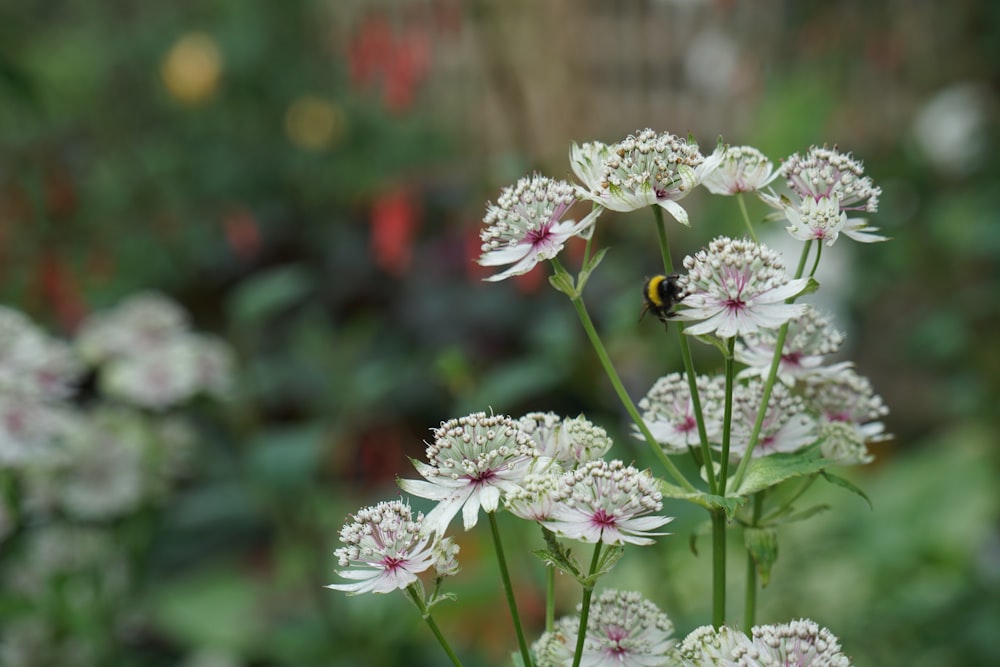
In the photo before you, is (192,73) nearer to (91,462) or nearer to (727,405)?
(91,462)

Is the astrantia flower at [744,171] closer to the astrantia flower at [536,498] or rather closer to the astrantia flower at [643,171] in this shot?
the astrantia flower at [643,171]

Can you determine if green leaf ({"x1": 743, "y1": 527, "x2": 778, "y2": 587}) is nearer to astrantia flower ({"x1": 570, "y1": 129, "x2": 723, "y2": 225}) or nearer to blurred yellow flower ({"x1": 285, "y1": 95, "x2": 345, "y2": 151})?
astrantia flower ({"x1": 570, "y1": 129, "x2": 723, "y2": 225})

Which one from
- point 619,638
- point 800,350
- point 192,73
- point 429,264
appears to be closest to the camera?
point 619,638

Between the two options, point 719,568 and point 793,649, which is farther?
point 719,568

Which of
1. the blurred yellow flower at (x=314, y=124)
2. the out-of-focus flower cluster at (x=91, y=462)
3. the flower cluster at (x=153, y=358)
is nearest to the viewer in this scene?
the out-of-focus flower cluster at (x=91, y=462)

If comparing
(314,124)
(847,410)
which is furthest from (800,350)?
(314,124)

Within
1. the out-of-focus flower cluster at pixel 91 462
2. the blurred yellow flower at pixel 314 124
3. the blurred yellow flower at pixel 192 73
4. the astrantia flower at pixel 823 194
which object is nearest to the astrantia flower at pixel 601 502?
the astrantia flower at pixel 823 194

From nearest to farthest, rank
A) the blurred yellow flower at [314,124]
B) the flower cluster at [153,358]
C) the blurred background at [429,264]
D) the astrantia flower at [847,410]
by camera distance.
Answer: the astrantia flower at [847,410], the flower cluster at [153,358], the blurred background at [429,264], the blurred yellow flower at [314,124]

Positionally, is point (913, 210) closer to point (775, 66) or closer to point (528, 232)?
point (775, 66)
